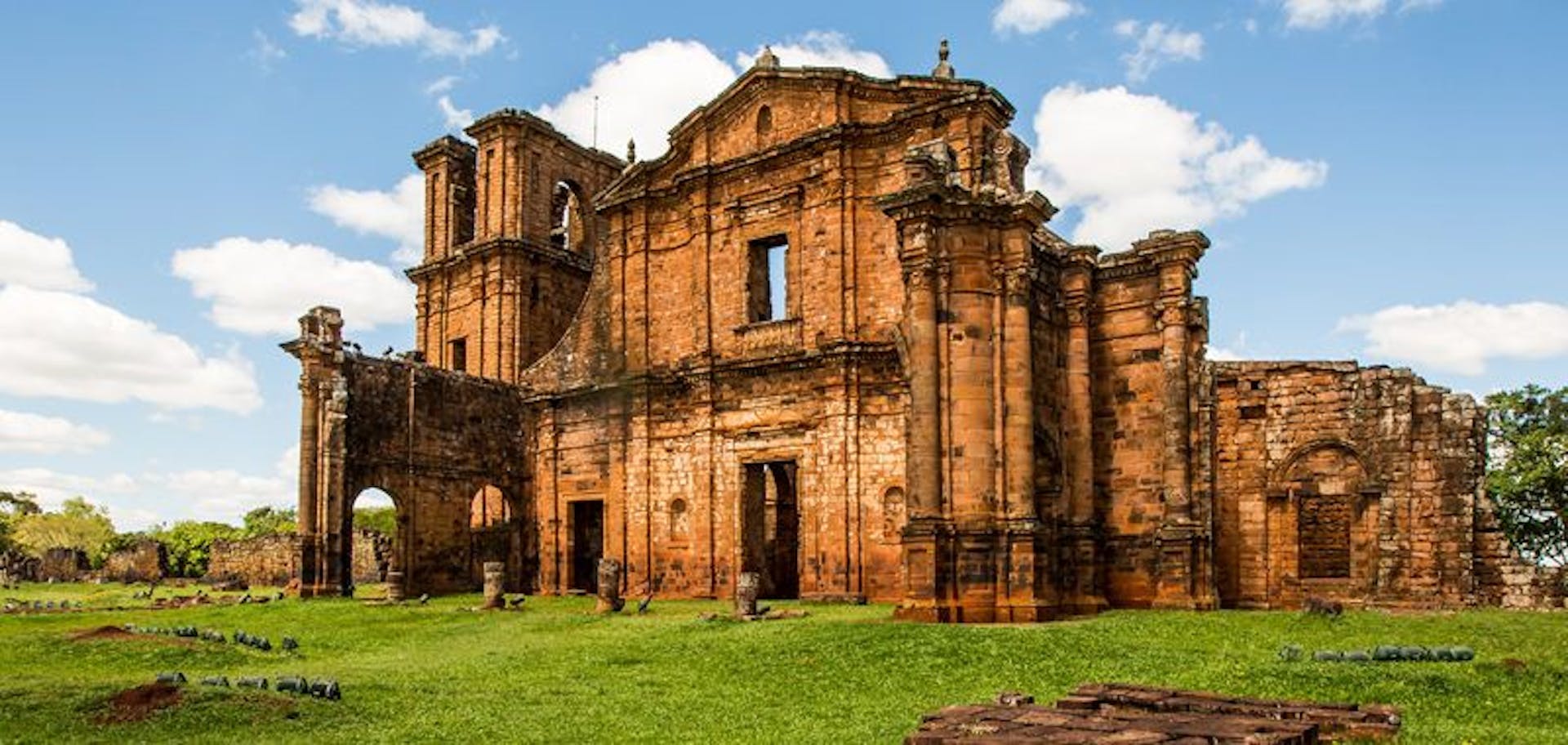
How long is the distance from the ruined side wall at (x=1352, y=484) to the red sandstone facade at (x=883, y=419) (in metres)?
0.04

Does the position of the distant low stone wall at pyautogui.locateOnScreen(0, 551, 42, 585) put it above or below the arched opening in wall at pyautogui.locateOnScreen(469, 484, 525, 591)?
below

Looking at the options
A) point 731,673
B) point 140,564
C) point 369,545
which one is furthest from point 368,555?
point 731,673

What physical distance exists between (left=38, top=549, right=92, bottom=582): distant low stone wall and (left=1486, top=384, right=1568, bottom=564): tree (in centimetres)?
4625

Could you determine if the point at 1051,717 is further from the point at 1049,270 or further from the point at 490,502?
the point at 490,502

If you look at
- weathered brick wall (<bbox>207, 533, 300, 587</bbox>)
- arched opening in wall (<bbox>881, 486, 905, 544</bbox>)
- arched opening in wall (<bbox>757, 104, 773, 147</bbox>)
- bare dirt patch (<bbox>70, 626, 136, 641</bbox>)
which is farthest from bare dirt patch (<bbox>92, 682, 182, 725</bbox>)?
weathered brick wall (<bbox>207, 533, 300, 587</bbox>)

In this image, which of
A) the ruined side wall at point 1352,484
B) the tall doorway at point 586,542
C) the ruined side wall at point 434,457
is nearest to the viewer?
the ruined side wall at point 1352,484

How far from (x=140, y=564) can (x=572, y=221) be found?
2158cm

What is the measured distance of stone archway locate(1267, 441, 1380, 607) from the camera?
796 inches

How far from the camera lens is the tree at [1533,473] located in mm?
27781

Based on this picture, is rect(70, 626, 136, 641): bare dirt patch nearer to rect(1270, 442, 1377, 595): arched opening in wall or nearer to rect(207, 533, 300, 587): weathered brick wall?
rect(1270, 442, 1377, 595): arched opening in wall

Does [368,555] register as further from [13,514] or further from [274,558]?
[13,514]

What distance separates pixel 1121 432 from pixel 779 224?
844 centimetres

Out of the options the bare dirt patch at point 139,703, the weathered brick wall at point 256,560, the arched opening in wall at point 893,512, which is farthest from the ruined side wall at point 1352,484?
the weathered brick wall at point 256,560

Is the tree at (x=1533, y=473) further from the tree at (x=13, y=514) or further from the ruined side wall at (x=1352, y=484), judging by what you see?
the tree at (x=13, y=514)
